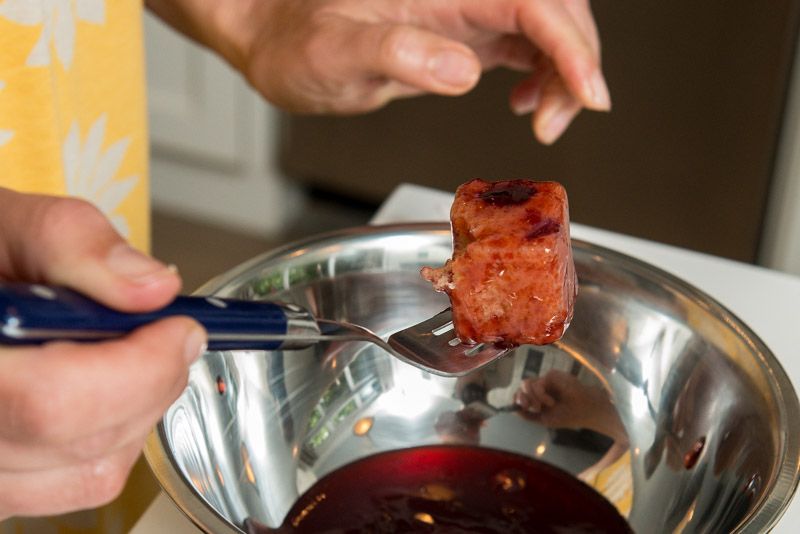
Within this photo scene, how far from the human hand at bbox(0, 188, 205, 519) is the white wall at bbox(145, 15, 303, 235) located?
1.42 meters

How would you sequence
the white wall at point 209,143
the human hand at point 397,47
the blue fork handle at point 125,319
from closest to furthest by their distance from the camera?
1. the blue fork handle at point 125,319
2. the human hand at point 397,47
3. the white wall at point 209,143

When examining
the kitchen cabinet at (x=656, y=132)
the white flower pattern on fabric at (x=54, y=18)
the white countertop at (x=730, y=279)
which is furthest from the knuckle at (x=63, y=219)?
the kitchen cabinet at (x=656, y=132)

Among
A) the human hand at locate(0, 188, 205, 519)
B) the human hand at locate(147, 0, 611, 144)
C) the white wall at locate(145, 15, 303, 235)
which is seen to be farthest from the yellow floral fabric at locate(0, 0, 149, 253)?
the white wall at locate(145, 15, 303, 235)

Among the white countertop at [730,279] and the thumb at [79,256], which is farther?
the white countertop at [730,279]

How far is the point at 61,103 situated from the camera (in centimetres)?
65

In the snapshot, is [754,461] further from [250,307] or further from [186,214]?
[186,214]

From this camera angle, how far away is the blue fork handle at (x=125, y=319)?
0.31m

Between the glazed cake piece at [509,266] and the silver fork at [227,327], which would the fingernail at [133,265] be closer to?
the silver fork at [227,327]

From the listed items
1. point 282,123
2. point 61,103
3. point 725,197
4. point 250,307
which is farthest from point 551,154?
point 250,307

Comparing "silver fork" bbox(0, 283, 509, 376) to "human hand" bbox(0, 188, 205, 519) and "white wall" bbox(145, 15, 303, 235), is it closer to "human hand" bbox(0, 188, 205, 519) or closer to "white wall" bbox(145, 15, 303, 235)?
"human hand" bbox(0, 188, 205, 519)

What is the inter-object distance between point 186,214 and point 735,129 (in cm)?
113

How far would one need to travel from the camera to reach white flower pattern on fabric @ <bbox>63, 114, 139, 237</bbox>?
0.67 m

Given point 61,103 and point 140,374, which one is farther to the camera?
point 61,103

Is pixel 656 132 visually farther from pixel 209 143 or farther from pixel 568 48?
pixel 209 143
